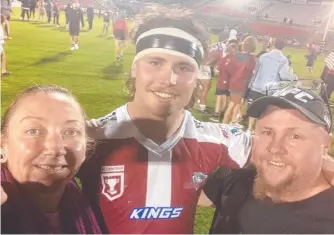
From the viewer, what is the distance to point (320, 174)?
1.65m

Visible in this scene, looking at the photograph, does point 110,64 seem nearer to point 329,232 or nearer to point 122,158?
point 122,158

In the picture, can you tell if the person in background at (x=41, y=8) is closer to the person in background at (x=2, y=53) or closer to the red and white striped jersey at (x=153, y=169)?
the person in background at (x=2, y=53)

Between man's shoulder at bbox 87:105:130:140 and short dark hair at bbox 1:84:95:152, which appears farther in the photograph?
man's shoulder at bbox 87:105:130:140

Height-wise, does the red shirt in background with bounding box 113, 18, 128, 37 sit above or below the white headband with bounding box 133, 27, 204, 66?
above

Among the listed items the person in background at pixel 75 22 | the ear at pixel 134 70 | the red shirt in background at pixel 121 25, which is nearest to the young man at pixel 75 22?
the person in background at pixel 75 22

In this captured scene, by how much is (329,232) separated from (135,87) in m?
0.96

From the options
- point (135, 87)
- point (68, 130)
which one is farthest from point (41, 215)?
point (135, 87)

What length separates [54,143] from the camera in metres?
1.46

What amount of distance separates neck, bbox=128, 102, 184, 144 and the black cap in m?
0.31

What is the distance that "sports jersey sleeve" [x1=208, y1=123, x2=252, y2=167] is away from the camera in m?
1.67

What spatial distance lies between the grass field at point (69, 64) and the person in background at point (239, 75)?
0.55 feet

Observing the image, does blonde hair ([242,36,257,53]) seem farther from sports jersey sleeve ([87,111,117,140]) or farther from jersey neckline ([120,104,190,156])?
sports jersey sleeve ([87,111,117,140])

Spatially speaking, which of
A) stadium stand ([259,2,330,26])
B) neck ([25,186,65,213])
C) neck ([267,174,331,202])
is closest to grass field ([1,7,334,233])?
stadium stand ([259,2,330,26])

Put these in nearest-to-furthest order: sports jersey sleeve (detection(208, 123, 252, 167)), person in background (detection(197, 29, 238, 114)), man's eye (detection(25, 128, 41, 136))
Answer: man's eye (detection(25, 128, 41, 136)), person in background (detection(197, 29, 238, 114)), sports jersey sleeve (detection(208, 123, 252, 167))
